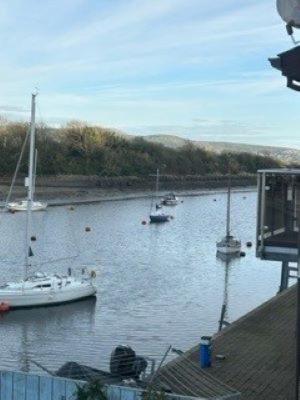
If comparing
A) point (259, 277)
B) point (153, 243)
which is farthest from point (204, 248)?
point (259, 277)

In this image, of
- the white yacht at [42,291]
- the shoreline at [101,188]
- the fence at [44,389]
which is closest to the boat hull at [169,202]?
the shoreline at [101,188]

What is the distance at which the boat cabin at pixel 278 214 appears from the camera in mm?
9117

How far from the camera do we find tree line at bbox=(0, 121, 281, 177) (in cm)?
11069

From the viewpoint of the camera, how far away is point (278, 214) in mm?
9555

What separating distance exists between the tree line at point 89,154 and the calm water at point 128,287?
48.0 metres

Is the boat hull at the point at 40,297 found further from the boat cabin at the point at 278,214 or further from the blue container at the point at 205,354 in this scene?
the boat cabin at the point at 278,214

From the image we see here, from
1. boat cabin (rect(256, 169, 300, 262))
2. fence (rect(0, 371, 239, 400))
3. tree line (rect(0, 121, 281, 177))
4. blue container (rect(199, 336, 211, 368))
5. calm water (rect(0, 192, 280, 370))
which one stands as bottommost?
calm water (rect(0, 192, 280, 370))

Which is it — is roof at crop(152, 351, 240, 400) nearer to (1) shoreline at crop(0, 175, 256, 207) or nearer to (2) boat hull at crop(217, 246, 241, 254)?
(2) boat hull at crop(217, 246, 241, 254)

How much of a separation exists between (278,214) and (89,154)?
375ft

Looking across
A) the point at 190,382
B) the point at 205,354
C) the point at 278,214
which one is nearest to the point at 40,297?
the point at 205,354

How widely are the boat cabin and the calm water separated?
9.69 metres

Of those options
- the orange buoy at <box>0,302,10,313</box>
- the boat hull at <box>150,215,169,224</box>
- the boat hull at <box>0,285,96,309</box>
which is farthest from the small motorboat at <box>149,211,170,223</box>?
the orange buoy at <box>0,302,10,313</box>

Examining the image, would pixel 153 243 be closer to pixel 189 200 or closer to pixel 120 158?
pixel 189 200

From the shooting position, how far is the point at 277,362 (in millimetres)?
10711
